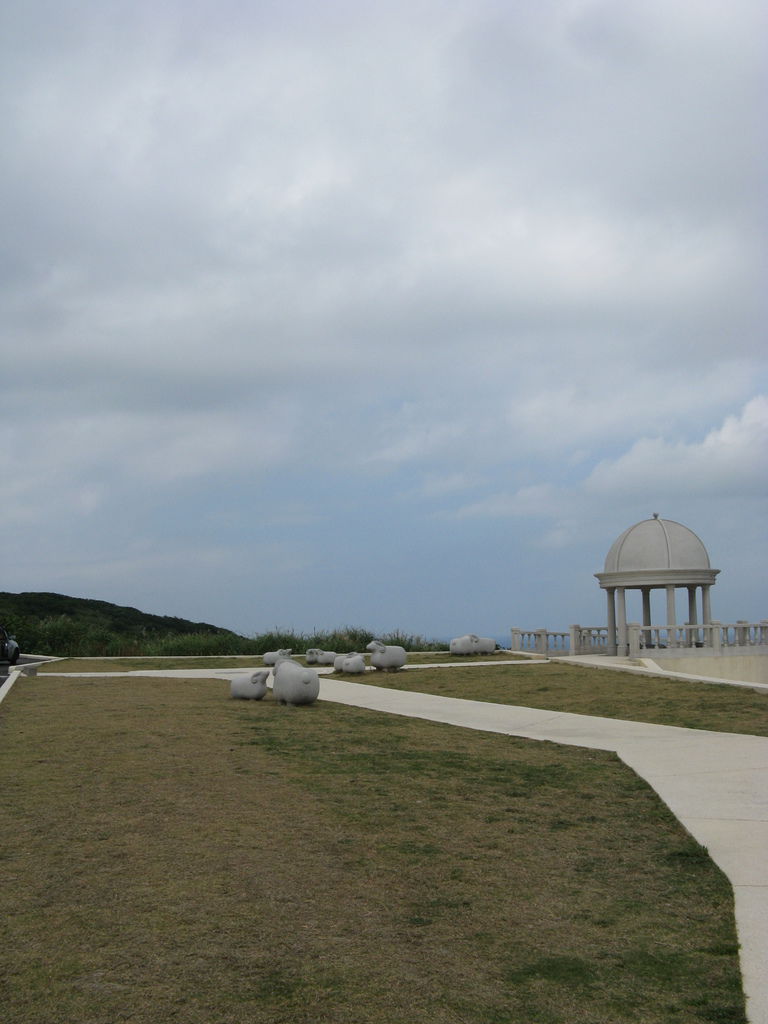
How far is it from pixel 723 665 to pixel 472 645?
22.8ft

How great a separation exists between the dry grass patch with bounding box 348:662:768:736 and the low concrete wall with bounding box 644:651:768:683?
3.52 meters

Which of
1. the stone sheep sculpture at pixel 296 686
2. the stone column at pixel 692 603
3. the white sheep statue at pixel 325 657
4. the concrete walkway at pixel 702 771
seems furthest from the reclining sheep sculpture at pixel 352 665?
the stone column at pixel 692 603

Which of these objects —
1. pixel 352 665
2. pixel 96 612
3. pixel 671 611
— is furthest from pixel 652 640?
pixel 96 612

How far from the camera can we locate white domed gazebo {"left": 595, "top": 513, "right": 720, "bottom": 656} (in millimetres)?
26375

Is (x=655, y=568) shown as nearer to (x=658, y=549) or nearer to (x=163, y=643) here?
(x=658, y=549)

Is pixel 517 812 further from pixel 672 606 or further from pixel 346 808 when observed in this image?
pixel 672 606

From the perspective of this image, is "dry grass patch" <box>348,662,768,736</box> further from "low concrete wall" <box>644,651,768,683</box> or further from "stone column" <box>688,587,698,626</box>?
"stone column" <box>688,587,698,626</box>

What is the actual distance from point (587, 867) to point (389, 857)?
127 centimetres

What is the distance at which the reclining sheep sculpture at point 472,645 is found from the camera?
26812mm

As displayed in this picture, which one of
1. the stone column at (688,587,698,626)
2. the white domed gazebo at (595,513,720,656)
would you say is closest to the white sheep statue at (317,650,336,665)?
the white domed gazebo at (595,513,720,656)

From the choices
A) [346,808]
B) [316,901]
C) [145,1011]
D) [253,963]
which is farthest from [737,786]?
[145,1011]

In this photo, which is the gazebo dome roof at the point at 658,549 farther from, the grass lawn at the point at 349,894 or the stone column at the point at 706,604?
the grass lawn at the point at 349,894

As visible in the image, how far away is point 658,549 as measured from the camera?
2669 cm

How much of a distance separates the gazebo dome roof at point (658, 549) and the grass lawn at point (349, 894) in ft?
59.0
